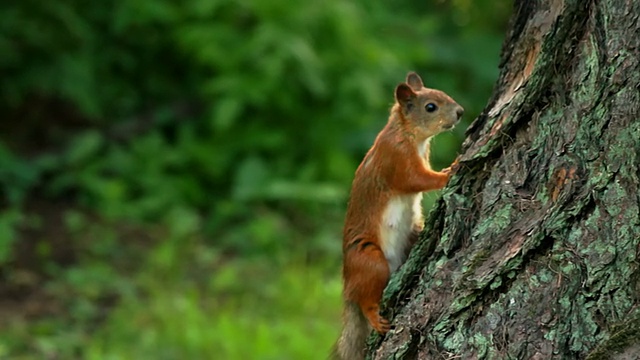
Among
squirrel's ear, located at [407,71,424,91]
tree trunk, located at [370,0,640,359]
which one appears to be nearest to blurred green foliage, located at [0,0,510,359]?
squirrel's ear, located at [407,71,424,91]

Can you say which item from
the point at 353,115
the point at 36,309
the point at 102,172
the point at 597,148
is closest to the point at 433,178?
the point at 597,148

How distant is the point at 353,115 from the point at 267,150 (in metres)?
0.61

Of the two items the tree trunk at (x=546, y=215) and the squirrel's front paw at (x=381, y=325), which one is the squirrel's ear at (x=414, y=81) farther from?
the squirrel's front paw at (x=381, y=325)

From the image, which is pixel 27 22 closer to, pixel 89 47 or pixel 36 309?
pixel 89 47

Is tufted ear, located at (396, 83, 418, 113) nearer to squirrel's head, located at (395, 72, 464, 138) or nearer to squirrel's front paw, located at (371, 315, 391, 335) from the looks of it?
squirrel's head, located at (395, 72, 464, 138)

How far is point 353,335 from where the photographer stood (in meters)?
2.69

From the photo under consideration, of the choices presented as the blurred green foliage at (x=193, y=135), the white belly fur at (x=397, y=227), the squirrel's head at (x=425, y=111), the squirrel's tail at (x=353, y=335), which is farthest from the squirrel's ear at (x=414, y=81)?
the blurred green foliage at (x=193, y=135)

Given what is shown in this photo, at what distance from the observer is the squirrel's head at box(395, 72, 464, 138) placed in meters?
3.00

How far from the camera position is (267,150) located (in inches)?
252

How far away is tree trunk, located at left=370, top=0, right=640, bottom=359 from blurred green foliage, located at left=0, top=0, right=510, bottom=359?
122 inches

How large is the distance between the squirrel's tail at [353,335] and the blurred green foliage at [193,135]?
2.55 meters

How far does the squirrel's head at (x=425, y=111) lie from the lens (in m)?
3.00

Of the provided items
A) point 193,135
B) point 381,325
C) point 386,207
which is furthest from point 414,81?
point 193,135

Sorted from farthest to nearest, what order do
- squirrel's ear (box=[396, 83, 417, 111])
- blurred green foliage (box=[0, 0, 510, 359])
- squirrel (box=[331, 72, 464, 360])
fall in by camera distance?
1. blurred green foliage (box=[0, 0, 510, 359])
2. squirrel's ear (box=[396, 83, 417, 111])
3. squirrel (box=[331, 72, 464, 360])
